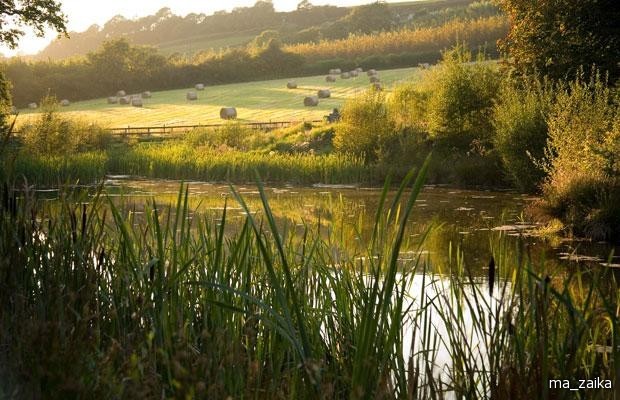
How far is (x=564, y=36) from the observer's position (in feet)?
64.6

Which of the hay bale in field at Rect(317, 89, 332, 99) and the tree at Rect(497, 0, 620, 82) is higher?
the tree at Rect(497, 0, 620, 82)

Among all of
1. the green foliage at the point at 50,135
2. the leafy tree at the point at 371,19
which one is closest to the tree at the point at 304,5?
the leafy tree at the point at 371,19

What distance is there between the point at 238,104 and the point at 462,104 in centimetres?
2557

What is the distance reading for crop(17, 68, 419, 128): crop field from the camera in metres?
42.8

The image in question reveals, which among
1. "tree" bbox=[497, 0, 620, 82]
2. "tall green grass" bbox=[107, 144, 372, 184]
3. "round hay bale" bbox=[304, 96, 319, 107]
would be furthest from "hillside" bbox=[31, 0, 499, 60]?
"tree" bbox=[497, 0, 620, 82]

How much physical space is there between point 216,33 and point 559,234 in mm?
82729

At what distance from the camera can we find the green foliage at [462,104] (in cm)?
2339

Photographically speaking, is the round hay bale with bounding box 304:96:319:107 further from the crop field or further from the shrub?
the shrub

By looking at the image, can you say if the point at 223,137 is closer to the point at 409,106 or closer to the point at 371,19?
the point at 409,106

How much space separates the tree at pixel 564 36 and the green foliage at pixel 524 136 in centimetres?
86

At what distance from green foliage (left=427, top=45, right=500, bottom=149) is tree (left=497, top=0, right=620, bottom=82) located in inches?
76.8

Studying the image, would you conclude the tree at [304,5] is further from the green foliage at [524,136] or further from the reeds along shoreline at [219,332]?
the reeds along shoreline at [219,332]

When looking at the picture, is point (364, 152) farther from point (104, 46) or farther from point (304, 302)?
point (104, 46)

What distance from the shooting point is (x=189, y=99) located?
49750 mm
